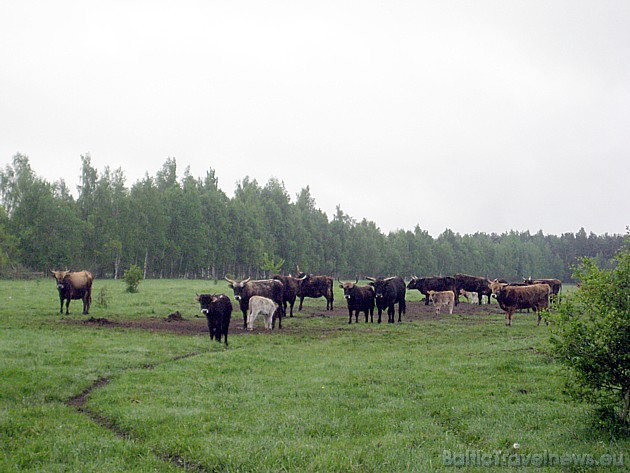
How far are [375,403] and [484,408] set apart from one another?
1926 millimetres

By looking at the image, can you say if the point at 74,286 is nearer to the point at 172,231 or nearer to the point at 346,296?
the point at 346,296

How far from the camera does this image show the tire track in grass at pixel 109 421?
6.49 metres

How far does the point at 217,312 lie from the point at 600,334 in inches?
465

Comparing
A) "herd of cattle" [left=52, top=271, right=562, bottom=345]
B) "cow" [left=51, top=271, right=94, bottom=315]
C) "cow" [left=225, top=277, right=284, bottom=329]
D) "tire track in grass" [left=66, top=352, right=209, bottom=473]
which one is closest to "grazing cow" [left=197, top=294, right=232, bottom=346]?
"herd of cattle" [left=52, top=271, right=562, bottom=345]

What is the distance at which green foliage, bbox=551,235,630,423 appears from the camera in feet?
22.7

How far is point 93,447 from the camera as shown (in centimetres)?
696

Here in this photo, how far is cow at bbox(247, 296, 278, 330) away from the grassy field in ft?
10.9

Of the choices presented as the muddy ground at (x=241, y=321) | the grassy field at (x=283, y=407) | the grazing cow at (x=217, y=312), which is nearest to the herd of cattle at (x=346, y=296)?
the grazing cow at (x=217, y=312)

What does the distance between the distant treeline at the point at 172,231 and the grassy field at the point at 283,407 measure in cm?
3201

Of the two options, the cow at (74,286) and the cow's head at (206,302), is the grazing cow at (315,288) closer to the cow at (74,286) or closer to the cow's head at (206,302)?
the cow at (74,286)

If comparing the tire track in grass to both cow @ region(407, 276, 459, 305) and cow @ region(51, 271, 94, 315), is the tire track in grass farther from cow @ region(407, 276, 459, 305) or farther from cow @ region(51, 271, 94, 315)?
cow @ region(407, 276, 459, 305)

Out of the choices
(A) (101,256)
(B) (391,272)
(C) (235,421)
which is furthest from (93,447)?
(B) (391,272)

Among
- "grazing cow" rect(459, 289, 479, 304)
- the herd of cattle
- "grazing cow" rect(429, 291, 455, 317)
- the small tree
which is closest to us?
the herd of cattle

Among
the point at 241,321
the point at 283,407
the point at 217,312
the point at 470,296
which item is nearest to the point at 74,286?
the point at 241,321
